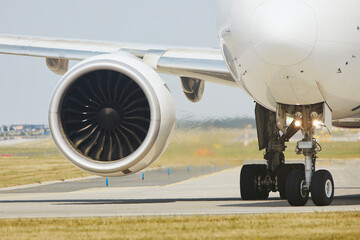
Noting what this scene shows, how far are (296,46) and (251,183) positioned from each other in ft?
19.4

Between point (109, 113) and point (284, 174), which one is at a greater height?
point (109, 113)

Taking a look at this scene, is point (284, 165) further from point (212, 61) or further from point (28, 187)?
point (28, 187)

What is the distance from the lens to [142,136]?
1647 centimetres

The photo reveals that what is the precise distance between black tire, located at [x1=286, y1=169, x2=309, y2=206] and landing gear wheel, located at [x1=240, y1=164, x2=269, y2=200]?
337cm

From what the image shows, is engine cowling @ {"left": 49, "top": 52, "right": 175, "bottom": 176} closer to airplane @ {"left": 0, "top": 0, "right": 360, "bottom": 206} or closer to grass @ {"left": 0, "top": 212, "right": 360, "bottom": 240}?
airplane @ {"left": 0, "top": 0, "right": 360, "bottom": 206}

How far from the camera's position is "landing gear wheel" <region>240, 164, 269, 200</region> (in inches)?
736

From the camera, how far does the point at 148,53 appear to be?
1839 centimetres

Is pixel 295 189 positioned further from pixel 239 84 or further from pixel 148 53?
pixel 148 53

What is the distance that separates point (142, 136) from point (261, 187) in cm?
353

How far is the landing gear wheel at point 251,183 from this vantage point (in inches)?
736

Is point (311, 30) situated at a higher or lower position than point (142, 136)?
higher

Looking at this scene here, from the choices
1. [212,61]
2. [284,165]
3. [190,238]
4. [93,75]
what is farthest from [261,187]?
[190,238]

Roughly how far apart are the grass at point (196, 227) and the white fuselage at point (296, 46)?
2.20m

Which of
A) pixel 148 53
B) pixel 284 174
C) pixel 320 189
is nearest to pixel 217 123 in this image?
pixel 284 174
